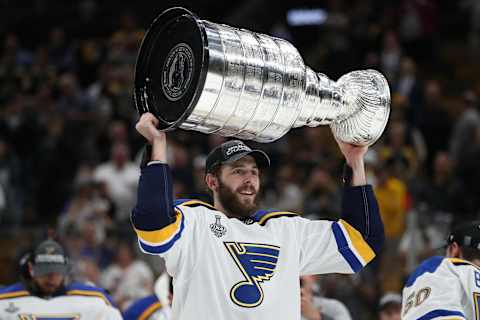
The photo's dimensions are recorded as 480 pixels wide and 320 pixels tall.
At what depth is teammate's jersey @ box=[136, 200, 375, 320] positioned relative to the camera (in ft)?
12.5

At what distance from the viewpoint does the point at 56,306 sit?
17.1ft

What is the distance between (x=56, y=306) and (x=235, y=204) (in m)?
1.65

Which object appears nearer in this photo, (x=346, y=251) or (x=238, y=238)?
(x=238, y=238)

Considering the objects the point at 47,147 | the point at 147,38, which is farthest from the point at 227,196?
the point at 47,147

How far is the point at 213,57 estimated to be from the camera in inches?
140

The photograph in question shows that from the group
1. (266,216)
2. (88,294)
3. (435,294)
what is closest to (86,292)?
A: (88,294)

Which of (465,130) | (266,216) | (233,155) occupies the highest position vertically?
(465,130)

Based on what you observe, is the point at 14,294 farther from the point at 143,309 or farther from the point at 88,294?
the point at 143,309

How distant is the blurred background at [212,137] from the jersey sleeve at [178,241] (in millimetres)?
3621

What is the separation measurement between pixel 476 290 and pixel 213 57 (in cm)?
164

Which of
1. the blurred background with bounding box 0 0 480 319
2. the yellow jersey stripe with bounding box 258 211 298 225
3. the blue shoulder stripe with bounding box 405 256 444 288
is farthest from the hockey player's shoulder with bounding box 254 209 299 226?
the blurred background with bounding box 0 0 480 319

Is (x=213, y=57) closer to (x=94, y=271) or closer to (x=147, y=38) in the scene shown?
(x=147, y=38)

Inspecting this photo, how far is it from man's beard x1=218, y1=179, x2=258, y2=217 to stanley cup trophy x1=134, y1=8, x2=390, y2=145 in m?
0.31

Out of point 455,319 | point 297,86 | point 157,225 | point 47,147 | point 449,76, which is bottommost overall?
point 455,319
